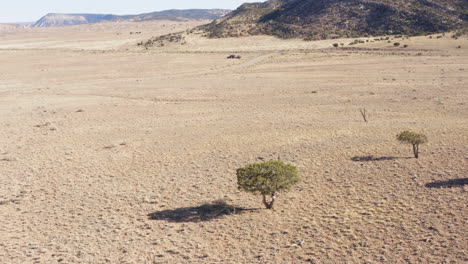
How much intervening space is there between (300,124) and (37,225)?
54.3ft

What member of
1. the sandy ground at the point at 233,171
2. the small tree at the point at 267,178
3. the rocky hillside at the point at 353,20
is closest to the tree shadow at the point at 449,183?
the sandy ground at the point at 233,171

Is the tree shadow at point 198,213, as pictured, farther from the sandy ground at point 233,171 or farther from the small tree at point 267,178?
the small tree at point 267,178

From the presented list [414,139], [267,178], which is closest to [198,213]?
[267,178]

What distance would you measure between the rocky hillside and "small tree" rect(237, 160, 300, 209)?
254 ft

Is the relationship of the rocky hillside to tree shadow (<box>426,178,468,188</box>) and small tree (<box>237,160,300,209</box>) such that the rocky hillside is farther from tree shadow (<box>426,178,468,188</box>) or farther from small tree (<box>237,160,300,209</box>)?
small tree (<box>237,160,300,209</box>)

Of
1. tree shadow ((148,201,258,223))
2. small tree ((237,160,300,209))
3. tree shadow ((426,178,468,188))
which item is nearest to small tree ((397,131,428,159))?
tree shadow ((426,178,468,188))

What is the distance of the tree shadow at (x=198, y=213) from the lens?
47.2 ft

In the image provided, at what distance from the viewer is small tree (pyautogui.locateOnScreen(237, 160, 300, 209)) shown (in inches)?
562

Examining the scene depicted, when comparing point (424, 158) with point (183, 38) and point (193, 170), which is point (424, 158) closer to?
point (193, 170)

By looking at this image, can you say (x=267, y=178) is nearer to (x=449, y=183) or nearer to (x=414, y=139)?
(x=449, y=183)

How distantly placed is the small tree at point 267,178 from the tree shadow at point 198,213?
1.06 meters

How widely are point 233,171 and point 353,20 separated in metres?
87.4

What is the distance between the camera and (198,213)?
14.8 metres

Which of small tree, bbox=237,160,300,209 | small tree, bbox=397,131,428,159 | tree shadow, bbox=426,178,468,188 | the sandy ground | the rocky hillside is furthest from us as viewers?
the rocky hillside
